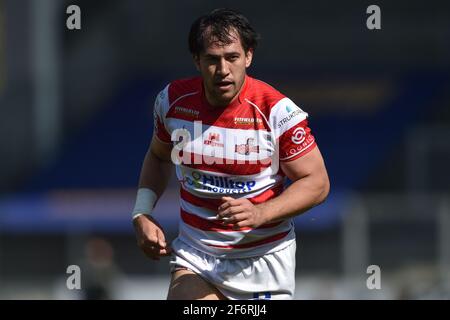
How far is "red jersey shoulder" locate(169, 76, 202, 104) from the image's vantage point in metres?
6.50

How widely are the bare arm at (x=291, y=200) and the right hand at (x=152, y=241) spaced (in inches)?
21.3

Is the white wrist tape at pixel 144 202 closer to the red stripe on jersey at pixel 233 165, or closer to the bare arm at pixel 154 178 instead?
the bare arm at pixel 154 178

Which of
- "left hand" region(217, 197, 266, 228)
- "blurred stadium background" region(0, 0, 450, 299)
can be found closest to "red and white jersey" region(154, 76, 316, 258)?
"left hand" region(217, 197, 266, 228)

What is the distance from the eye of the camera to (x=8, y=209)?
68.0ft

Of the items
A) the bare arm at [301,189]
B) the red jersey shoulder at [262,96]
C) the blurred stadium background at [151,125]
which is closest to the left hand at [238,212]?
the bare arm at [301,189]

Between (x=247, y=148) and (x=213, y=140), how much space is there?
20 centimetres

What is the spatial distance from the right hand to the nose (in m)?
0.93

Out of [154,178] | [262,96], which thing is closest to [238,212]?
[262,96]

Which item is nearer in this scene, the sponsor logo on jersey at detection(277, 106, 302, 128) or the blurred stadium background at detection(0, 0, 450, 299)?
the sponsor logo on jersey at detection(277, 106, 302, 128)

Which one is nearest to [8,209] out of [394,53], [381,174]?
[381,174]

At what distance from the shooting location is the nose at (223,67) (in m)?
6.12

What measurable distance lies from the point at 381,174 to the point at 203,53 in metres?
15.6

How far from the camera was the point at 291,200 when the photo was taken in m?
6.12

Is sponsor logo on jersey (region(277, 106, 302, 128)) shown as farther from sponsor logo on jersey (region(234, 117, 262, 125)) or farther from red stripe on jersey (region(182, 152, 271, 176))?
red stripe on jersey (region(182, 152, 271, 176))
